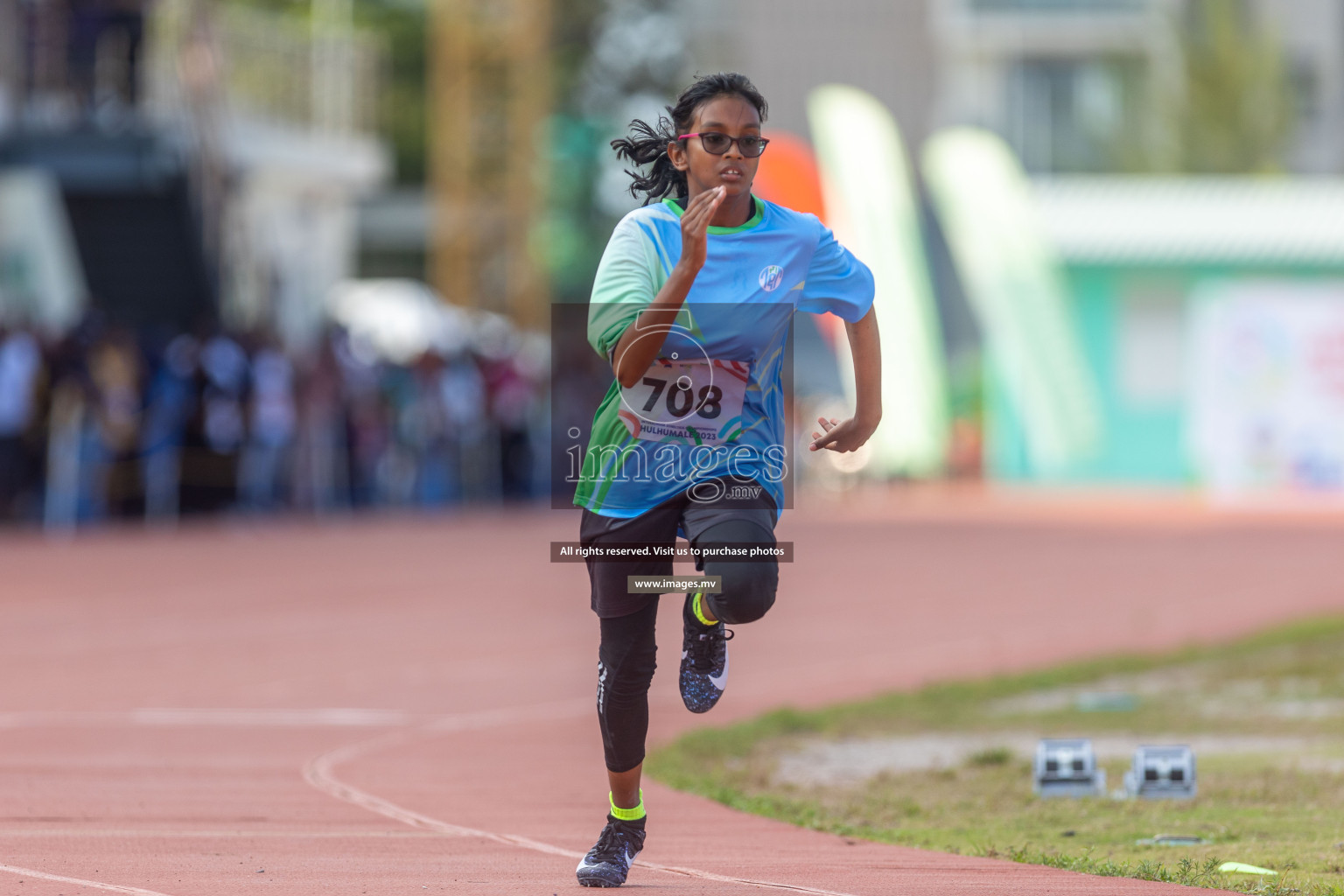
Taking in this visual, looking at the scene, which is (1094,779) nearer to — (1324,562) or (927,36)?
(1324,562)

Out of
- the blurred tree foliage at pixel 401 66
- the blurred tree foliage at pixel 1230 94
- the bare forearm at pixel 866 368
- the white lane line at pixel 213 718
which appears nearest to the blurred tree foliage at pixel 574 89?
the blurred tree foliage at pixel 401 66

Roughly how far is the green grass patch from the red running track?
33 centimetres

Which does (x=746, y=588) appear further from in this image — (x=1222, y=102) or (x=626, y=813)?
(x=1222, y=102)

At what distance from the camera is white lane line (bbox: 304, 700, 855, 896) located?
5859 millimetres

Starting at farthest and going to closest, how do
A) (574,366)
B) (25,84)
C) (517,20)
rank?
(517,20) → (574,366) → (25,84)

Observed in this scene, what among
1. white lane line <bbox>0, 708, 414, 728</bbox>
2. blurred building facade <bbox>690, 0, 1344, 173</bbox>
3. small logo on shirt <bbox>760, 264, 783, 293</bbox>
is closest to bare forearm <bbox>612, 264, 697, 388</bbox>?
small logo on shirt <bbox>760, 264, 783, 293</bbox>

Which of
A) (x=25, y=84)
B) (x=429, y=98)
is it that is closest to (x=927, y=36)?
(x=429, y=98)

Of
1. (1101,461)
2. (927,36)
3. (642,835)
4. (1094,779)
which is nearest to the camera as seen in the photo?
(642,835)

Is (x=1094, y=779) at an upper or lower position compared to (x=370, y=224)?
lower

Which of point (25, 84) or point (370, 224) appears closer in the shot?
point (25, 84)

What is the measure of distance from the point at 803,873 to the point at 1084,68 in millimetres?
48999

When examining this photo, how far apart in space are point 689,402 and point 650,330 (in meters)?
0.44

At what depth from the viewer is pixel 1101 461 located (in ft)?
110

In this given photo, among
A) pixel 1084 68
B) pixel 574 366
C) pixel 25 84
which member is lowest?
pixel 574 366
